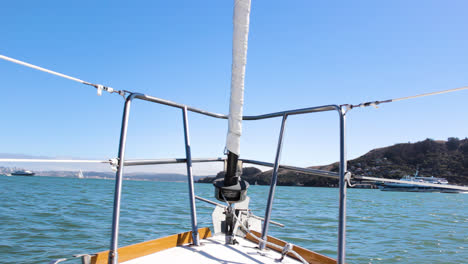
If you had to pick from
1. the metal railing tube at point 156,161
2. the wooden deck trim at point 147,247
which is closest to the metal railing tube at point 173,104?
the metal railing tube at point 156,161

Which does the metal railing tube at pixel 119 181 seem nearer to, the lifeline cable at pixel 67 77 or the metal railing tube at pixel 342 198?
the lifeline cable at pixel 67 77

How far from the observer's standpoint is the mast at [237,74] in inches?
73.8

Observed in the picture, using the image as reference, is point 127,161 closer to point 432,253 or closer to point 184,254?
point 184,254

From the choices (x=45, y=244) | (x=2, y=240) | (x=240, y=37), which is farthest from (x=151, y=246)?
(x=2, y=240)

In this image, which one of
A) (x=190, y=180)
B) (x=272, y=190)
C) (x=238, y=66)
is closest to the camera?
(x=238, y=66)

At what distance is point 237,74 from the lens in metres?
1.99

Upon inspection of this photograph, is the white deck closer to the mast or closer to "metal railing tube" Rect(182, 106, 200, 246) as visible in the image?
"metal railing tube" Rect(182, 106, 200, 246)

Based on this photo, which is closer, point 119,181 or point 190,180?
point 119,181

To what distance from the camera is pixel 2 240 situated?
6.25 metres

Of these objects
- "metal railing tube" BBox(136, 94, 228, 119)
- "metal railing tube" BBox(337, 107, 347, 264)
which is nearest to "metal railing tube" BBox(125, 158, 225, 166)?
"metal railing tube" BBox(136, 94, 228, 119)

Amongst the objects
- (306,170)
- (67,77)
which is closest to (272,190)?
(306,170)

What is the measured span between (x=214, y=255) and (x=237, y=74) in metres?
1.24

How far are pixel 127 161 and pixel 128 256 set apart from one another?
2.02ft

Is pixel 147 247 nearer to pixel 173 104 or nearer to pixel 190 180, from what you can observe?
pixel 190 180
